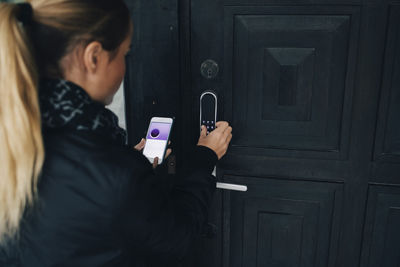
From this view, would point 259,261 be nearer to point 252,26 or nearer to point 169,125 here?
point 169,125

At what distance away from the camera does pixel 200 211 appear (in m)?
0.86

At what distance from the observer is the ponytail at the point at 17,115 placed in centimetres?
64

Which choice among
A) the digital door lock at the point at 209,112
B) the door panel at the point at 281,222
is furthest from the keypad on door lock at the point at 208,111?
the door panel at the point at 281,222

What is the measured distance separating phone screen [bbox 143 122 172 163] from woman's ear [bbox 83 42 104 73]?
50cm

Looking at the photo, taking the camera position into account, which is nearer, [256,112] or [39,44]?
[39,44]

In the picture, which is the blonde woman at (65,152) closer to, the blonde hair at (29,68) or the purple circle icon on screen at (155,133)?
the blonde hair at (29,68)

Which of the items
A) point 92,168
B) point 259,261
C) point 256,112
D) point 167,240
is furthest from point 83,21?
point 259,261

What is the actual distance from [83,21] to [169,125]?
0.59 meters

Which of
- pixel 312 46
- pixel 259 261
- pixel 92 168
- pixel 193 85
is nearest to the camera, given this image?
pixel 92 168

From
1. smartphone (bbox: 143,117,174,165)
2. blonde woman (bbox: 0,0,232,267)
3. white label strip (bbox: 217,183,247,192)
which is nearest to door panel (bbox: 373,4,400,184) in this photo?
white label strip (bbox: 217,183,247,192)

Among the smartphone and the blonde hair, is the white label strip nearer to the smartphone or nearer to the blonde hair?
the smartphone

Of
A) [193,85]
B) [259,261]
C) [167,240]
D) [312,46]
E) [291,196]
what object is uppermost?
[312,46]

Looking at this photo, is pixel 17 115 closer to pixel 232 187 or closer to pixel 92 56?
pixel 92 56

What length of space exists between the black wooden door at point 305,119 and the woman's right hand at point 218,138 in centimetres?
5
